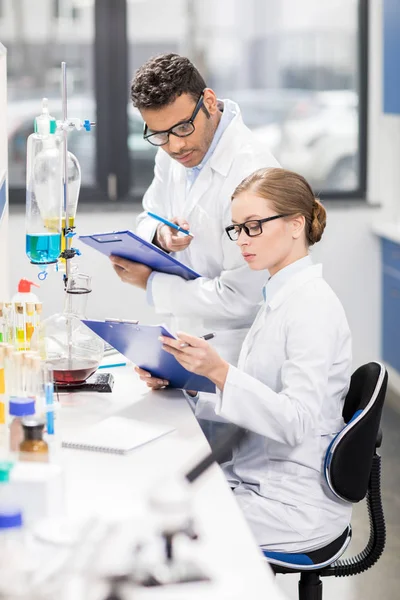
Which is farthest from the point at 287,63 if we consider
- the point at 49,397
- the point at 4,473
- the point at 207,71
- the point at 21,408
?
the point at 4,473

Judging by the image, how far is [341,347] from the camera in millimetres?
1905

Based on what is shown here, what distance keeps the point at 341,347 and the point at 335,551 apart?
16.0 inches

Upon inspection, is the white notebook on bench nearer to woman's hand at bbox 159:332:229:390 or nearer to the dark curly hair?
woman's hand at bbox 159:332:229:390

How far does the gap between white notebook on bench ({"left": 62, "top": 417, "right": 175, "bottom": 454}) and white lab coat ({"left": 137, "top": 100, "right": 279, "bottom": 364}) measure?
521mm

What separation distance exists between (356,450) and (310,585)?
29 cm

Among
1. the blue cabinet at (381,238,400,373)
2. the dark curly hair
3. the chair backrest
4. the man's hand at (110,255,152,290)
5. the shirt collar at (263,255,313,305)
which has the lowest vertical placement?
the blue cabinet at (381,238,400,373)

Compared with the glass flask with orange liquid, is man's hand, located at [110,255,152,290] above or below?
below

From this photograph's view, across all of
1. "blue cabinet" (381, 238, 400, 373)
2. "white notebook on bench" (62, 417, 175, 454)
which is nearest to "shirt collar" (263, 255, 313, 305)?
"white notebook on bench" (62, 417, 175, 454)

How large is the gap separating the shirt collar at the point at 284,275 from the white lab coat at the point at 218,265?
0.33 metres

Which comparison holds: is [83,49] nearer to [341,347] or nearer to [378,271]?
[378,271]

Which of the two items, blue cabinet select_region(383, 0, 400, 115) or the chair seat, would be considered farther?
blue cabinet select_region(383, 0, 400, 115)

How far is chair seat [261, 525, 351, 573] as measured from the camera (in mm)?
1805

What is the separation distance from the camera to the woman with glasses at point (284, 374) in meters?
1.79

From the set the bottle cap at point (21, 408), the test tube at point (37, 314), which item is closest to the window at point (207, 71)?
the test tube at point (37, 314)
